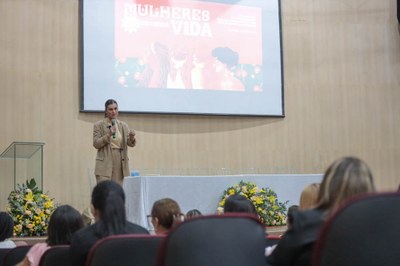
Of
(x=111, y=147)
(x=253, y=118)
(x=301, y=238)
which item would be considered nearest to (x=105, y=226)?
(x=301, y=238)

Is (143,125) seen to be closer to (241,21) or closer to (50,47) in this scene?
(50,47)

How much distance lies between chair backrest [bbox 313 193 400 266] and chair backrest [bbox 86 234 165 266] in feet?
2.13

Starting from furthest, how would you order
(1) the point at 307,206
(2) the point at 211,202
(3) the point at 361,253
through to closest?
1. (2) the point at 211,202
2. (1) the point at 307,206
3. (3) the point at 361,253

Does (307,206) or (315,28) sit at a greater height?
(315,28)

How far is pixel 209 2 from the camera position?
311 inches

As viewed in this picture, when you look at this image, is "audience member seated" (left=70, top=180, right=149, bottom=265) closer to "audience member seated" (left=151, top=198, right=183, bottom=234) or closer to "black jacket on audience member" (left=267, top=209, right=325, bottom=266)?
"audience member seated" (left=151, top=198, right=183, bottom=234)

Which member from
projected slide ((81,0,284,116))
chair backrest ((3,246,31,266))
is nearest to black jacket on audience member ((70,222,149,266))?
chair backrest ((3,246,31,266))

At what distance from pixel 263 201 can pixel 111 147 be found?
5.17 feet

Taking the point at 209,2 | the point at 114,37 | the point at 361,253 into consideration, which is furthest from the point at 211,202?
the point at 361,253

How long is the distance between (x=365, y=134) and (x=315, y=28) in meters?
1.66

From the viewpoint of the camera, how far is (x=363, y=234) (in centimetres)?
150

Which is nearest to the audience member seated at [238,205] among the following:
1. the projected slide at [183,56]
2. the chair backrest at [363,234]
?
the chair backrest at [363,234]

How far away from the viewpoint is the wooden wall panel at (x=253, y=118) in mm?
7008

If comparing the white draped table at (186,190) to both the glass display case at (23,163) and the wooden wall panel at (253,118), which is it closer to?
the glass display case at (23,163)
